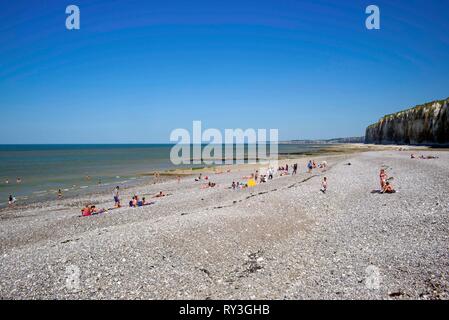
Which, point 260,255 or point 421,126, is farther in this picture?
point 421,126

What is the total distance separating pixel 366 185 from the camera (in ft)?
78.5

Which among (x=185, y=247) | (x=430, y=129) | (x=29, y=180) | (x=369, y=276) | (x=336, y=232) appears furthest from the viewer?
(x=430, y=129)

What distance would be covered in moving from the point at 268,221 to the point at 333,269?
5.69 meters

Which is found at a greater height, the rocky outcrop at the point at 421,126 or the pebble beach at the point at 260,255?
the rocky outcrop at the point at 421,126

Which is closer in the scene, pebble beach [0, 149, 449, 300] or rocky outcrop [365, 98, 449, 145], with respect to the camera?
pebble beach [0, 149, 449, 300]

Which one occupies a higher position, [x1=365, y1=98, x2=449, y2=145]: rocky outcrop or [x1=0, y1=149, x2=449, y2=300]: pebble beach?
[x1=365, y1=98, x2=449, y2=145]: rocky outcrop

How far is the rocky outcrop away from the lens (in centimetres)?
6906

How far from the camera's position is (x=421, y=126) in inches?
3211

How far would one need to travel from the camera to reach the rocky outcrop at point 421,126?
69.1 metres

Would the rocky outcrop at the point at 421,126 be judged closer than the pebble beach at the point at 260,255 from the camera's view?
No

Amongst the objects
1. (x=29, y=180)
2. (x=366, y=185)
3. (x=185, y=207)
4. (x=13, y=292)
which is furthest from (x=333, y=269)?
(x=29, y=180)

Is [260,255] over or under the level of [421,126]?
under

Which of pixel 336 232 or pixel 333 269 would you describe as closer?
pixel 333 269
